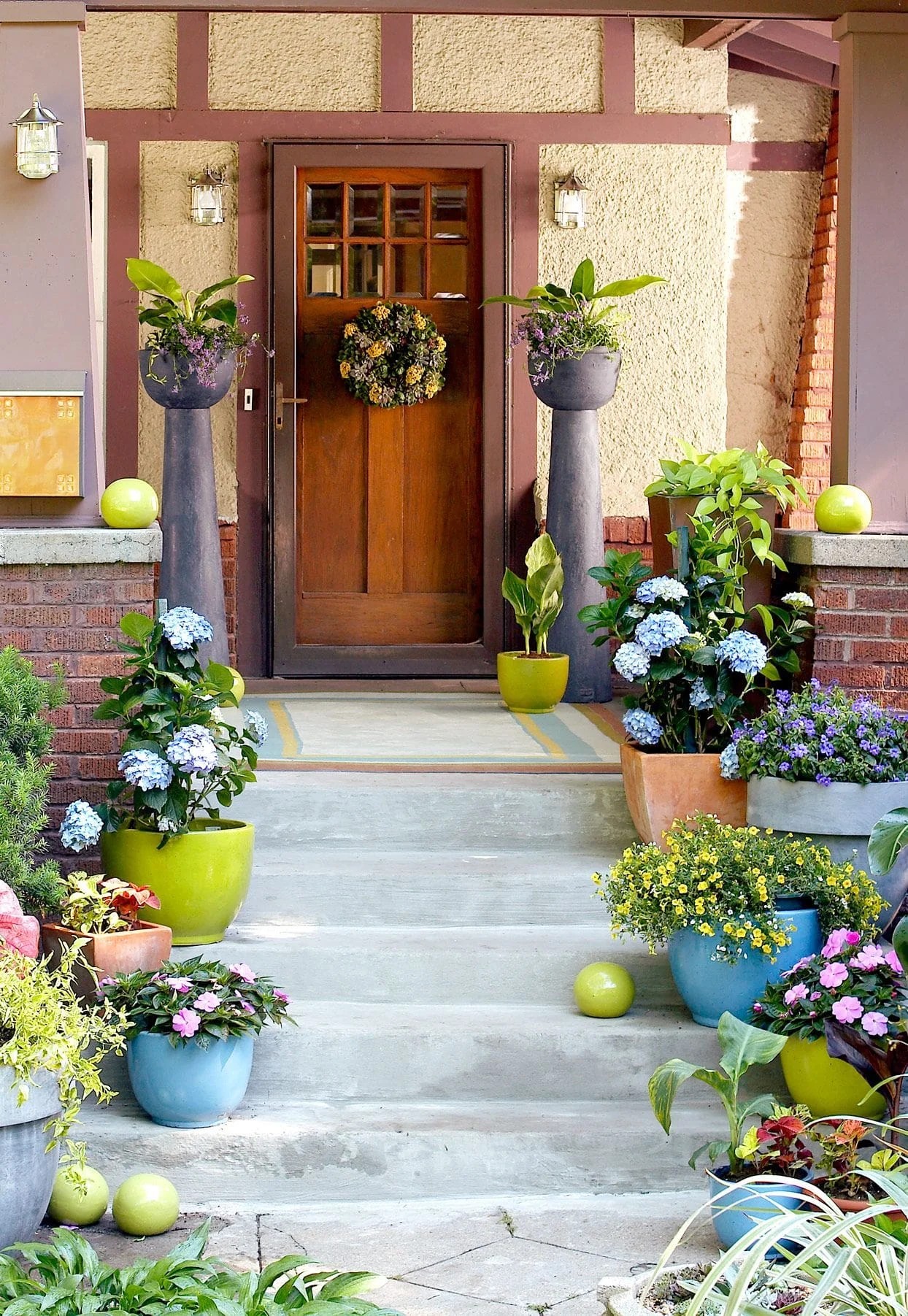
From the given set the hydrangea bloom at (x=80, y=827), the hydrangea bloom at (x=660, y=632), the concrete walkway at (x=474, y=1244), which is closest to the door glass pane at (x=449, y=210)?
the hydrangea bloom at (x=660, y=632)

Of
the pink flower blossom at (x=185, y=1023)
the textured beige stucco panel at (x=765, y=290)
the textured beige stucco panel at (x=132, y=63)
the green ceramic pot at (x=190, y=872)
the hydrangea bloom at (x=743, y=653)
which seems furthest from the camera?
the textured beige stucco panel at (x=765, y=290)

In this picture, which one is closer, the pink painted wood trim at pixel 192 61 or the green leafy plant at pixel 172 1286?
the green leafy plant at pixel 172 1286

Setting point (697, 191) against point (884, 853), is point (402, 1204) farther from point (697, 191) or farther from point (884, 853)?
point (697, 191)

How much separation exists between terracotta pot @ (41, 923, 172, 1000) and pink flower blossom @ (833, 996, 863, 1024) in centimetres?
152

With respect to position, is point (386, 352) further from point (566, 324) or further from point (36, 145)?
point (36, 145)

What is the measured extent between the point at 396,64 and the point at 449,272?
0.88 m

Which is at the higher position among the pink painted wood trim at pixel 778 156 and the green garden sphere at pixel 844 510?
the pink painted wood trim at pixel 778 156

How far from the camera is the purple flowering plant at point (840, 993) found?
313 centimetres

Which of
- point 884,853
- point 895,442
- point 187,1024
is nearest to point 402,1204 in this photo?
point 187,1024

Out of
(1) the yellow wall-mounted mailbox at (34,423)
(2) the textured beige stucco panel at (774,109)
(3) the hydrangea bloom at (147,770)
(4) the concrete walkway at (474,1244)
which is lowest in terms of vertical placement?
(4) the concrete walkway at (474,1244)

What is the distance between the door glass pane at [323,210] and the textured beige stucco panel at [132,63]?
0.69 metres

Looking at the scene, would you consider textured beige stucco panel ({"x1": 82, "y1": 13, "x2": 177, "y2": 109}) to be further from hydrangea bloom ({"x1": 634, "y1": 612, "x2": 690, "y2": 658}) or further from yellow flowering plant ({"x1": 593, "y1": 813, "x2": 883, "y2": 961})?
yellow flowering plant ({"x1": 593, "y1": 813, "x2": 883, "y2": 961})

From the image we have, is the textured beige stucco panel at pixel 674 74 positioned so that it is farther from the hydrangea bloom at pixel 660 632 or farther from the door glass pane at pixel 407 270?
the hydrangea bloom at pixel 660 632

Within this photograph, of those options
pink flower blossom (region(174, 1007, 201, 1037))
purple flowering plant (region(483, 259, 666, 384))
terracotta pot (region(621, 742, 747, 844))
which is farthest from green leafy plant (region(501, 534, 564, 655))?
pink flower blossom (region(174, 1007, 201, 1037))
